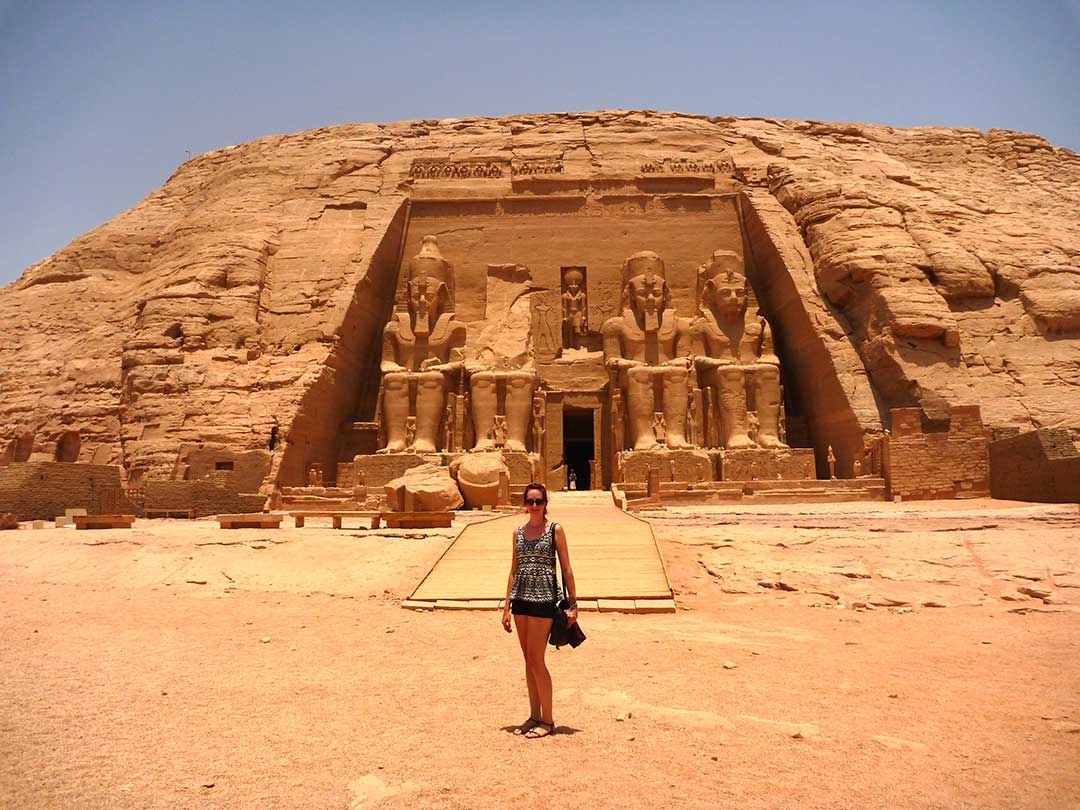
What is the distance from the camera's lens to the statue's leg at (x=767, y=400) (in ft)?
57.4

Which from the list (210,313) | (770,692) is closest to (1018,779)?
(770,692)

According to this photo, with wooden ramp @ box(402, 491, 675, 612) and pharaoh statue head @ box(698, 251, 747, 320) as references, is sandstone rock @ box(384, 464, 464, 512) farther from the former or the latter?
pharaoh statue head @ box(698, 251, 747, 320)

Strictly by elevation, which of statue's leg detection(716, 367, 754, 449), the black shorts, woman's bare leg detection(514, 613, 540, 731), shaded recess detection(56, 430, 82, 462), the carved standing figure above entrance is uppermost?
the carved standing figure above entrance

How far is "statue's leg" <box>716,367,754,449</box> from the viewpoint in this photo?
57.8 ft

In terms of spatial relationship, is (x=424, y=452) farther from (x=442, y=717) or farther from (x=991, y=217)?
(x=991, y=217)

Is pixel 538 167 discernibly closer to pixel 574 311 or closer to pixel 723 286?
pixel 574 311

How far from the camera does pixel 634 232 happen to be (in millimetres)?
20891

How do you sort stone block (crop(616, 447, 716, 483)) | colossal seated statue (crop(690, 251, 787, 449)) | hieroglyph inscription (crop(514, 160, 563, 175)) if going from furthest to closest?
hieroglyph inscription (crop(514, 160, 563, 175)) < colossal seated statue (crop(690, 251, 787, 449)) < stone block (crop(616, 447, 716, 483))

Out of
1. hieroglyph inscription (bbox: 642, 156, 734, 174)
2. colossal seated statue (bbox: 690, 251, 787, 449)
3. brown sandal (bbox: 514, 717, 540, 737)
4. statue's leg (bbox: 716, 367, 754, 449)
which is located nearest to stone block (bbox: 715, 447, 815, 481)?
colossal seated statue (bbox: 690, 251, 787, 449)

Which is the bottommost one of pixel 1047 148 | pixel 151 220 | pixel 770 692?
pixel 770 692

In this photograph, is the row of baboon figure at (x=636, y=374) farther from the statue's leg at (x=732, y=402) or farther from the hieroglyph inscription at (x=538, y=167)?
the hieroglyph inscription at (x=538, y=167)

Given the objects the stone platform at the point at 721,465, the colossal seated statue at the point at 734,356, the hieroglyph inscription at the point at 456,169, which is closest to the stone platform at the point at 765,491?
the stone platform at the point at 721,465

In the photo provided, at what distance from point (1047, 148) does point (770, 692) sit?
2440 centimetres

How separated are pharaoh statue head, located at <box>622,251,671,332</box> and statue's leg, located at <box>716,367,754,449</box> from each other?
6.82ft
